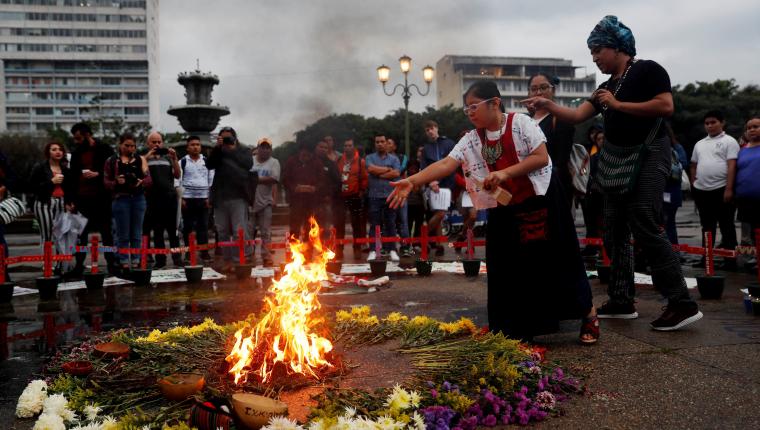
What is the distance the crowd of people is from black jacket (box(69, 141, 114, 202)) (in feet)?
0.07

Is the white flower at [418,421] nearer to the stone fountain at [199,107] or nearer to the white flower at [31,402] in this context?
the white flower at [31,402]

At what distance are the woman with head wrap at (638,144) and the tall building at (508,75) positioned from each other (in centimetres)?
9646

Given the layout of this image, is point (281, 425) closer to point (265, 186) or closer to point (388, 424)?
point (388, 424)

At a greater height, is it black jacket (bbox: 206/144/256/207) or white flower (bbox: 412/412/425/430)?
black jacket (bbox: 206/144/256/207)

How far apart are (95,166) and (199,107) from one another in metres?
12.5

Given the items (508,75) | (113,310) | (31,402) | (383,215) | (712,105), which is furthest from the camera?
(508,75)

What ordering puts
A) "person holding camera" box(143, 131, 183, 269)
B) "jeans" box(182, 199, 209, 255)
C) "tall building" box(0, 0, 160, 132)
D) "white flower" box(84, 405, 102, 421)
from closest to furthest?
"white flower" box(84, 405, 102, 421) < "person holding camera" box(143, 131, 183, 269) < "jeans" box(182, 199, 209, 255) < "tall building" box(0, 0, 160, 132)

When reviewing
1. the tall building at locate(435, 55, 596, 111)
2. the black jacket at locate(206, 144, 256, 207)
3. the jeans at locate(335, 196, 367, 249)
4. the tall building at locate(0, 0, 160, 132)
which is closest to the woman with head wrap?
the black jacket at locate(206, 144, 256, 207)

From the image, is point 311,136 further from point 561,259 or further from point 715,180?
point 561,259

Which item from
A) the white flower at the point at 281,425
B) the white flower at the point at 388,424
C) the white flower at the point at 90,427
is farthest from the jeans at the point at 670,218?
the white flower at the point at 90,427

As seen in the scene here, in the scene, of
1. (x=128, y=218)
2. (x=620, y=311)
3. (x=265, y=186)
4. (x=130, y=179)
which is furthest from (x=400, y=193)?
(x=265, y=186)

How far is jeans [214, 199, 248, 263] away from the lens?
1013cm

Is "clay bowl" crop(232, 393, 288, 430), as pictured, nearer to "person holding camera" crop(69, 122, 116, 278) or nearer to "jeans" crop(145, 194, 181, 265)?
"person holding camera" crop(69, 122, 116, 278)

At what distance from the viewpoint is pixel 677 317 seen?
184 inches
